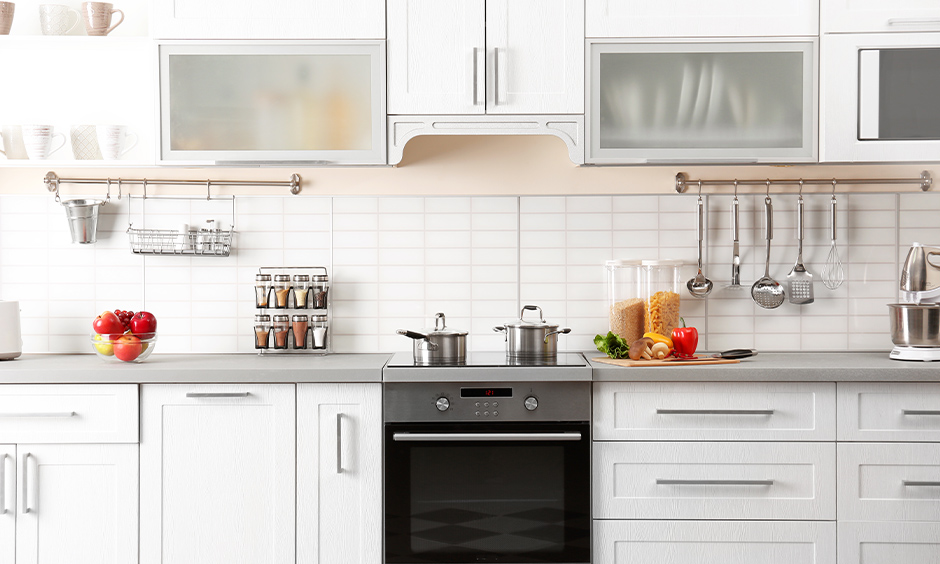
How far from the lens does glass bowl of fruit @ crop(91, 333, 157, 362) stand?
7.66ft

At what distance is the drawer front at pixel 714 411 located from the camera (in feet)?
7.16

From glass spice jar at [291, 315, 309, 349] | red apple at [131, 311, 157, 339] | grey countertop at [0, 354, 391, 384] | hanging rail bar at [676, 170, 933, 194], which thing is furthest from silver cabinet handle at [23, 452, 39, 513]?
hanging rail bar at [676, 170, 933, 194]

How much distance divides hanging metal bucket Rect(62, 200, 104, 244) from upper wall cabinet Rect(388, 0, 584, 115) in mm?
1225

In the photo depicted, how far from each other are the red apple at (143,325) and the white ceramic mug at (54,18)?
1098mm

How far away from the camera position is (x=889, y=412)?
7.14 feet

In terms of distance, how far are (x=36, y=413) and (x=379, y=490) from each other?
1091 millimetres

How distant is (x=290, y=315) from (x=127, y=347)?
0.57 m

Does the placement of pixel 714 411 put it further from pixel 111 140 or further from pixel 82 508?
pixel 111 140

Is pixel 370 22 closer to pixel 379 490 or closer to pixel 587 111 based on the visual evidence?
pixel 587 111

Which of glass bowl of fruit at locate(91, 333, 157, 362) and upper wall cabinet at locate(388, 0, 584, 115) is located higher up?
upper wall cabinet at locate(388, 0, 584, 115)

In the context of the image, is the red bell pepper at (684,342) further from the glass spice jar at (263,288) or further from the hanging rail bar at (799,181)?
the glass spice jar at (263,288)

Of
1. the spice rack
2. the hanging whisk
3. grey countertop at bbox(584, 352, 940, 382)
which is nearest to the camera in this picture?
grey countertop at bbox(584, 352, 940, 382)

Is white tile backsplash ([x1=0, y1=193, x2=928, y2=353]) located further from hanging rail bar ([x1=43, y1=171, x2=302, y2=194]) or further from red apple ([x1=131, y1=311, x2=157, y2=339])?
red apple ([x1=131, y1=311, x2=157, y2=339])

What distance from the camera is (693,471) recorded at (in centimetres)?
219
